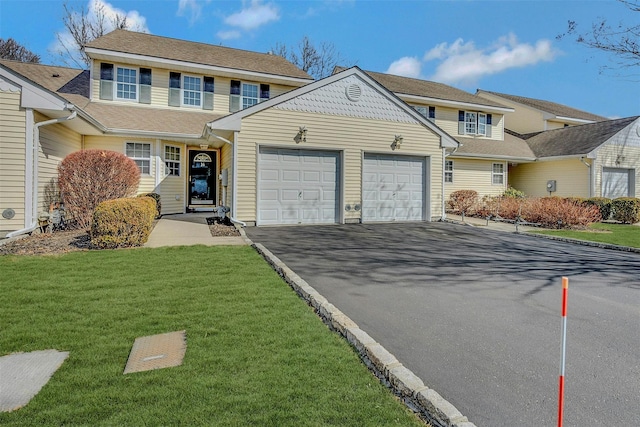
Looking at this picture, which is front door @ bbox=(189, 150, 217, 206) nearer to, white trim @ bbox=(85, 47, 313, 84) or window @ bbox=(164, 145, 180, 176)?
window @ bbox=(164, 145, 180, 176)

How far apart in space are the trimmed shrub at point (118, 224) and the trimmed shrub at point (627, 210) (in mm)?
19524

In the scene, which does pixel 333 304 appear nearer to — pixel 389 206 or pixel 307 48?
pixel 389 206

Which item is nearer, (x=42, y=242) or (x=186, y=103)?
(x=42, y=242)

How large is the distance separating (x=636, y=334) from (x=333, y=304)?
329 cm

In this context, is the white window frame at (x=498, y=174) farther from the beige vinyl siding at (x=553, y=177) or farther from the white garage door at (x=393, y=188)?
the white garage door at (x=393, y=188)

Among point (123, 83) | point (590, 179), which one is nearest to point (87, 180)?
point (123, 83)

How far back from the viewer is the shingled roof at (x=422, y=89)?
808 inches

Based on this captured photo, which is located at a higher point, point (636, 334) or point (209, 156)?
point (209, 156)

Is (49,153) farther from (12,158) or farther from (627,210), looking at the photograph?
(627,210)

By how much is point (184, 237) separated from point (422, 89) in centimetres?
1727

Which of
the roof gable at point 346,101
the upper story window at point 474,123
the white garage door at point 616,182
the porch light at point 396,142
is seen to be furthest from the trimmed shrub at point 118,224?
the white garage door at point 616,182

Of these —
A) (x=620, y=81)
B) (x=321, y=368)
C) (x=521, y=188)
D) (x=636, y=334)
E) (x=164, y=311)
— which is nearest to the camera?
(x=321, y=368)

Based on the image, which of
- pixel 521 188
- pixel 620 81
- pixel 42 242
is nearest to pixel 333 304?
pixel 42 242

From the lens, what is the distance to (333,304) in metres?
4.69
